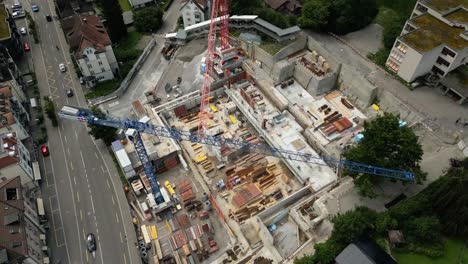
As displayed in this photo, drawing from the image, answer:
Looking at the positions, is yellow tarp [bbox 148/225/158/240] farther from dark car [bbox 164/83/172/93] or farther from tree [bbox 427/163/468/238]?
tree [bbox 427/163/468/238]

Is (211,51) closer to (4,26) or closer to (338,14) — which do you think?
(338,14)

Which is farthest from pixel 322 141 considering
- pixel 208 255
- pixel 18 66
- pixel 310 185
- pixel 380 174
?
pixel 18 66

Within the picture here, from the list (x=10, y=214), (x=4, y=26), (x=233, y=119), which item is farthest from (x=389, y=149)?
(x=4, y=26)

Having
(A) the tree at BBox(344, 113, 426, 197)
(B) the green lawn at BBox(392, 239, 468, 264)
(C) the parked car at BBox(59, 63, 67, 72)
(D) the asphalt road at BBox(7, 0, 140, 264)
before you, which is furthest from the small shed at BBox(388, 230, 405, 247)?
(C) the parked car at BBox(59, 63, 67, 72)

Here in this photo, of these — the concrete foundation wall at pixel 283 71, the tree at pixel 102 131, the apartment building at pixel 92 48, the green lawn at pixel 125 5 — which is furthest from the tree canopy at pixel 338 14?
the green lawn at pixel 125 5

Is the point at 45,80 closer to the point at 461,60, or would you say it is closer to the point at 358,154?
the point at 358,154

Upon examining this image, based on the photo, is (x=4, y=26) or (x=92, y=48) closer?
(x=92, y=48)
